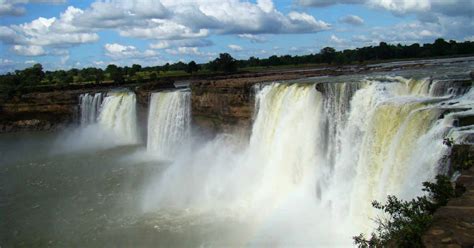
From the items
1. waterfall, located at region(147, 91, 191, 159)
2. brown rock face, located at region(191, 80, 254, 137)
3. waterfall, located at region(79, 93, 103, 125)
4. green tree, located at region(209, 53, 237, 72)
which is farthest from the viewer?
green tree, located at region(209, 53, 237, 72)

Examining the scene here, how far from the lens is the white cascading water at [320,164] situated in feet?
32.0

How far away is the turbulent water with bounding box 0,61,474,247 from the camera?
410 inches

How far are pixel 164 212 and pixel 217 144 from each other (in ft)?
25.6

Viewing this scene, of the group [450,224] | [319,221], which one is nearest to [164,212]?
[319,221]

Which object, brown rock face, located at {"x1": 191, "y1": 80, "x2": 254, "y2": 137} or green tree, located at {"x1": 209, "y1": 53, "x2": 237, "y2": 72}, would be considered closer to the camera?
brown rock face, located at {"x1": 191, "y1": 80, "x2": 254, "y2": 137}

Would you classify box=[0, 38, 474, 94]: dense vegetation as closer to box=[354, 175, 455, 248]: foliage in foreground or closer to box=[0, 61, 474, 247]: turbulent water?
box=[0, 61, 474, 247]: turbulent water

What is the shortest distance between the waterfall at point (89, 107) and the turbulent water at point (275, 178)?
10.0 m

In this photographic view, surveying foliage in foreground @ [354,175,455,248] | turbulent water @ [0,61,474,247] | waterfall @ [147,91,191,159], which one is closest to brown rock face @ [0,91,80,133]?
waterfall @ [147,91,191,159]

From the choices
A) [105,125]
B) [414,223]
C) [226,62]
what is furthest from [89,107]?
[414,223]

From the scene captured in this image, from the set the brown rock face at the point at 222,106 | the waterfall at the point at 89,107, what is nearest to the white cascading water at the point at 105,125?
the waterfall at the point at 89,107

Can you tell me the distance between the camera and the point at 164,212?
590 inches

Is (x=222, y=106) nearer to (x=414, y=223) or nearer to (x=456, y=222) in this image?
(x=414, y=223)

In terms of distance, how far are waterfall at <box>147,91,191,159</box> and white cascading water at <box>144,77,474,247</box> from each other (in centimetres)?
404

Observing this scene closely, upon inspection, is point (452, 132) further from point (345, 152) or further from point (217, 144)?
point (217, 144)
